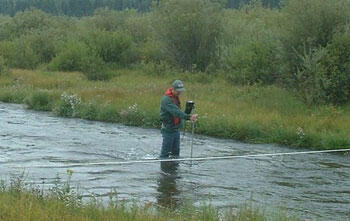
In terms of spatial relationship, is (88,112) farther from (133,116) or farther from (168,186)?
(168,186)

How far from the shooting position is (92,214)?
29.2 ft

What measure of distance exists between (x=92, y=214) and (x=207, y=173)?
6.91 metres

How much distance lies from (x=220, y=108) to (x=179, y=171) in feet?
29.2

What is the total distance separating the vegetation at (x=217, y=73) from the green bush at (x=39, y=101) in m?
0.05

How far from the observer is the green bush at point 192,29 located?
3694cm

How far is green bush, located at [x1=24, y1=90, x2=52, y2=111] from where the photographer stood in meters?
27.5

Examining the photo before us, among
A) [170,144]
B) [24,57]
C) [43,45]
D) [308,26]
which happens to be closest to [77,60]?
[24,57]

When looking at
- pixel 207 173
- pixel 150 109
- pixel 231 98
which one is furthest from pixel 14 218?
pixel 231 98

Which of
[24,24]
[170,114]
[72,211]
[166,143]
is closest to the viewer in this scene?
[72,211]

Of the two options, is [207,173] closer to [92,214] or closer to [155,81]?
[92,214]

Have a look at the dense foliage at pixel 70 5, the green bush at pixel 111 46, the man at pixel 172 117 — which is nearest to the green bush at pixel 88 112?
the man at pixel 172 117

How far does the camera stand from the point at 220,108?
24141 mm

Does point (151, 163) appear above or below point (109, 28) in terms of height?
below

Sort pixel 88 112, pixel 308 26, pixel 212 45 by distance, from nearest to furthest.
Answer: pixel 88 112, pixel 308 26, pixel 212 45
